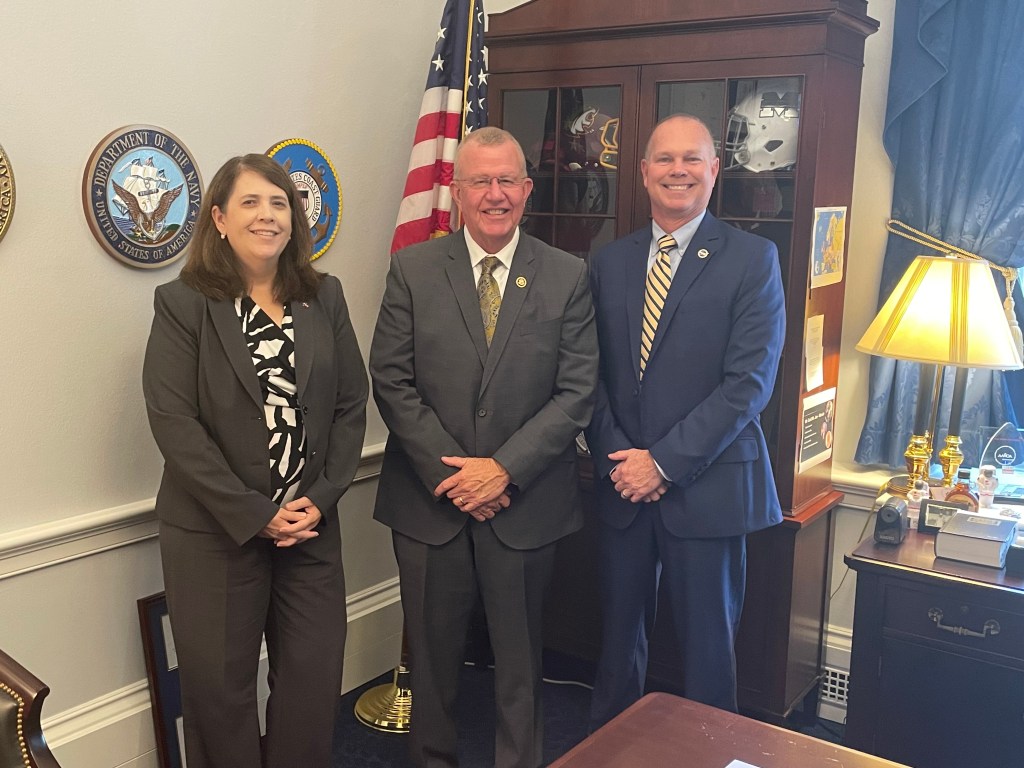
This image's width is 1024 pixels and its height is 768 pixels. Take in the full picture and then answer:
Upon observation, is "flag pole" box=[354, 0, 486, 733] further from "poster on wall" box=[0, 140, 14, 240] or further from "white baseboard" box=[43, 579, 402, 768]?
"poster on wall" box=[0, 140, 14, 240]

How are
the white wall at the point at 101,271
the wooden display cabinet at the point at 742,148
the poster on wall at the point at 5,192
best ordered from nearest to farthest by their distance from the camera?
the poster on wall at the point at 5,192 < the white wall at the point at 101,271 < the wooden display cabinet at the point at 742,148

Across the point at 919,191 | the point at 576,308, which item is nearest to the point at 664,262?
the point at 576,308

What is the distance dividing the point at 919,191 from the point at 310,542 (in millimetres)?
1929

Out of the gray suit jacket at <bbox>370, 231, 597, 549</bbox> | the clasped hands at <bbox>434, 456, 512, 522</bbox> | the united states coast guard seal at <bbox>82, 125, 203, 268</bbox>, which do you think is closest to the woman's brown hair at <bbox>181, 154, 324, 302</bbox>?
the united states coast guard seal at <bbox>82, 125, 203, 268</bbox>

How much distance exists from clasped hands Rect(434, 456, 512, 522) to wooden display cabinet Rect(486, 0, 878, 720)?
84 centimetres

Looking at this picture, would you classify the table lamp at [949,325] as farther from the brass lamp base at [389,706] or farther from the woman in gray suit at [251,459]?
the brass lamp base at [389,706]

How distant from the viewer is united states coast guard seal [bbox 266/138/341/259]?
2.72 metres

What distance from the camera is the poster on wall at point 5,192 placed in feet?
6.72

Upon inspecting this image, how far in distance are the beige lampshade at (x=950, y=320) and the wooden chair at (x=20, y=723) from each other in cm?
206

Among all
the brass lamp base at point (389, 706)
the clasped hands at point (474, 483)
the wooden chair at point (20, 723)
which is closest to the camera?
the wooden chair at point (20, 723)

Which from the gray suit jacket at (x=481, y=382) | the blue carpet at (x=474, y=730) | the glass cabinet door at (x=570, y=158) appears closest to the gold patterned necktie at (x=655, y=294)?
the gray suit jacket at (x=481, y=382)

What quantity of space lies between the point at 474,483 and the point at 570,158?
120 centimetres

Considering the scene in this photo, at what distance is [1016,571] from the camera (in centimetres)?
221

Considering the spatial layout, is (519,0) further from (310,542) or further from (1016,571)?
(1016,571)
